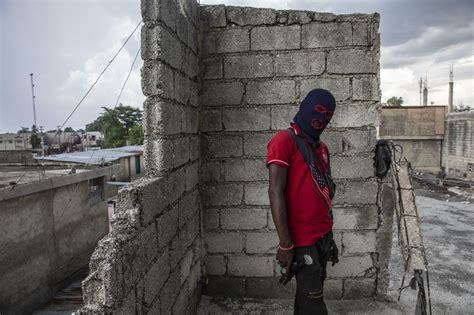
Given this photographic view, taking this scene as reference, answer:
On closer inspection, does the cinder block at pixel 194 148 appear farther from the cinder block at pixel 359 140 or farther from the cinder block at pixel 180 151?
the cinder block at pixel 359 140

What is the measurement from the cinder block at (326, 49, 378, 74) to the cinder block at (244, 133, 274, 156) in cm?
95

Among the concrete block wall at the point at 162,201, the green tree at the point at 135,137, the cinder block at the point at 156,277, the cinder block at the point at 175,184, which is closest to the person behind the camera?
the concrete block wall at the point at 162,201

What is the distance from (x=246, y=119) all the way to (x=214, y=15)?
1.10m

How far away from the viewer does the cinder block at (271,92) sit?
3639 millimetres

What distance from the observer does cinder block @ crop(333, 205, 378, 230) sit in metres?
3.69

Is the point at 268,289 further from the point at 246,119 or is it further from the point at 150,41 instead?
the point at 150,41

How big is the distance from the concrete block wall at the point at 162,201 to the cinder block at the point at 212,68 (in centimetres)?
17

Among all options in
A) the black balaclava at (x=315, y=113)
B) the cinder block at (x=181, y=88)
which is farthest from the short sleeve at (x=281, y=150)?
the cinder block at (x=181, y=88)

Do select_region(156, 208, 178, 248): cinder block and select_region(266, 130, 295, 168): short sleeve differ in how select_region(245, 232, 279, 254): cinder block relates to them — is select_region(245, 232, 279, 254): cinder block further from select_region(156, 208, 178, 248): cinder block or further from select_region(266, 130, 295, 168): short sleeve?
select_region(266, 130, 295, 168): short sleeve

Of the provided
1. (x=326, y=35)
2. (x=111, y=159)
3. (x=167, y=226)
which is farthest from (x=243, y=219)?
(x=111, y=159)

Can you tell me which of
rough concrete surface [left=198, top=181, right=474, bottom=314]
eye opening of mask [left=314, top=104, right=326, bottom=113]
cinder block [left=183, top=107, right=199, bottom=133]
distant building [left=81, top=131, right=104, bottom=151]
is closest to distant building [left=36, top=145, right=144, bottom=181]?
cinder block [left=183, top=107, right=199, bottom=133]

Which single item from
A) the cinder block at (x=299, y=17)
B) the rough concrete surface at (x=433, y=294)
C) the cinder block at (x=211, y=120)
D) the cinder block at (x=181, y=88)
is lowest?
the rough concrete surface at (x=433, y=294)

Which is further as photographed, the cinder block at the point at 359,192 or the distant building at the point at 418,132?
the distant building at the point at 418,132

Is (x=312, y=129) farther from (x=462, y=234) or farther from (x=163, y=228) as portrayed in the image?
(x=462, y=234)
